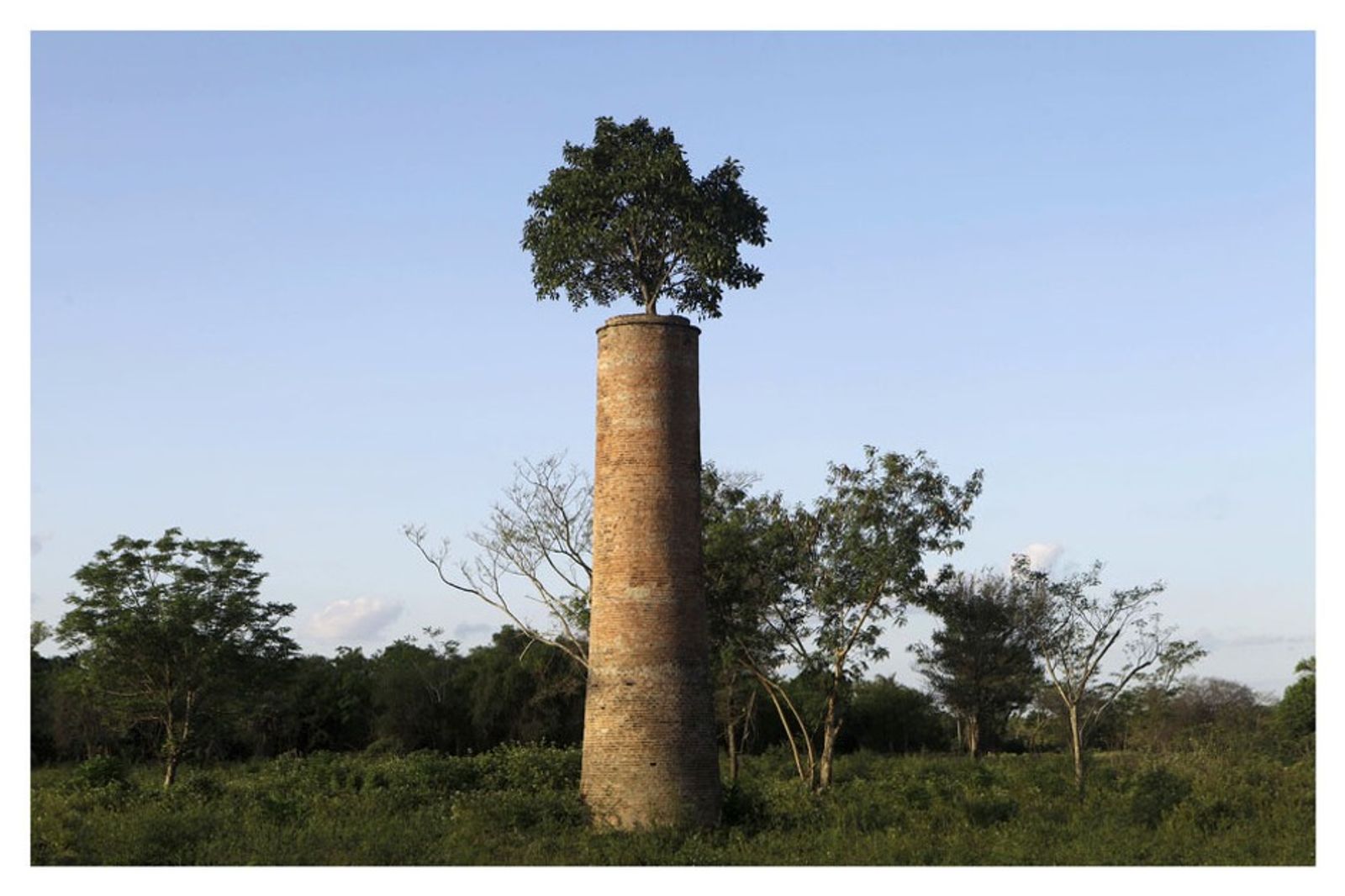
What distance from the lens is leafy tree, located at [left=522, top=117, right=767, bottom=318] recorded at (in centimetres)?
2117

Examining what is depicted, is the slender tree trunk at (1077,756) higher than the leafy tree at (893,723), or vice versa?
the slender tree trunk at (1077,756)

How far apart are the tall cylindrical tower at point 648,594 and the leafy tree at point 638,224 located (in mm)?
1279

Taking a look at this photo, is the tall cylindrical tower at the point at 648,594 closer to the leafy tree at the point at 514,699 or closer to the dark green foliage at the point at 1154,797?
the dark green foliage at the point at 1154,797

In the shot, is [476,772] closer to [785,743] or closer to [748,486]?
[748,486]

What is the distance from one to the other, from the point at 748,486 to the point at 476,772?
416 inches

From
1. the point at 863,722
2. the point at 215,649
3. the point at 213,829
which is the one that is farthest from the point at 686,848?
the point at 863,722

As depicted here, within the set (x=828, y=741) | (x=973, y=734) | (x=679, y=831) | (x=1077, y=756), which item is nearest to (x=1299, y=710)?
(x=973, y=734)

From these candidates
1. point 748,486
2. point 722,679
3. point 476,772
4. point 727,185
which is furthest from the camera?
point 722,679

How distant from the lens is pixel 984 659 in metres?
48.9

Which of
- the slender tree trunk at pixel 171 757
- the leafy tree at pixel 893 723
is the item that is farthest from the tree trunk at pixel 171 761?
the leafy tree at pixel 893 723

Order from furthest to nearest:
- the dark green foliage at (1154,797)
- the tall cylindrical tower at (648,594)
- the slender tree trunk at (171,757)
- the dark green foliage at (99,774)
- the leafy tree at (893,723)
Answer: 1. the leafy tree at (893,723)
2. the slender tree trunk at (171,757)
3. the dark green foliage at (99,774)
4. the dark green foliage at (1154,797)
5. the tall cylindrical tower at (648,594)

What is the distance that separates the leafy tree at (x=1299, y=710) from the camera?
50.4 metres

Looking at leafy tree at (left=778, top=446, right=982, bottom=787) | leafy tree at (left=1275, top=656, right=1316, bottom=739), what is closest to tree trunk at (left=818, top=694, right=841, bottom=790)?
leafy tree at (left=778, top=446, right=982, bottom=787)

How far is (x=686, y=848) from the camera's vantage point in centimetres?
1859
